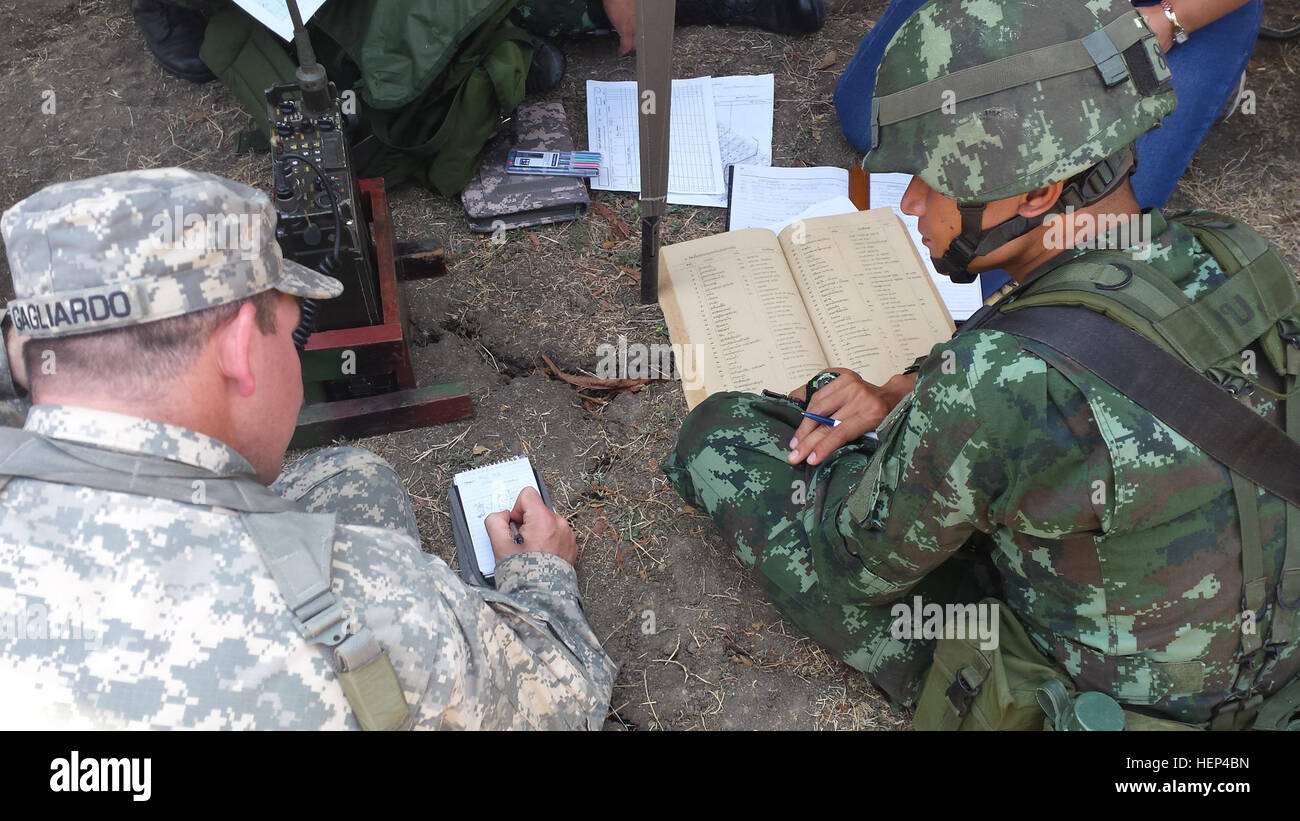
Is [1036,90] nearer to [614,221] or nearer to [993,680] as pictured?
[993,680]

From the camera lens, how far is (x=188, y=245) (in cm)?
145

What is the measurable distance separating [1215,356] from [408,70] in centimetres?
271

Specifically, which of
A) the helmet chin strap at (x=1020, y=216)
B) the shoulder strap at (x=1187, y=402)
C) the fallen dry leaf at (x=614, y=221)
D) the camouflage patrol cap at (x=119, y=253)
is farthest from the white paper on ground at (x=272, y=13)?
the shoulder strap at (x=1187, y=402)

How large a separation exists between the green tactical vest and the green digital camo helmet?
139 centimetres

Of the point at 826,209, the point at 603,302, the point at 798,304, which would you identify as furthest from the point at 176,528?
the point at 826,209

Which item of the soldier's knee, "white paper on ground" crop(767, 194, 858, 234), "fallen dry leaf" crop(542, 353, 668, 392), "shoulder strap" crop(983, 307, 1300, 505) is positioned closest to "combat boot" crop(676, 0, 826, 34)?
"white paper on ground" crop(767, 194, 858, 234)

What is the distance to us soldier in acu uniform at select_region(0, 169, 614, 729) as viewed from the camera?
1299mm

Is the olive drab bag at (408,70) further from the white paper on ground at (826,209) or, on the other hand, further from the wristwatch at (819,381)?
the wristwatch at (819,381)

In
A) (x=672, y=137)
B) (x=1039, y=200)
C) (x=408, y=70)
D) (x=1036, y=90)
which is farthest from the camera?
(x=672, y=137)

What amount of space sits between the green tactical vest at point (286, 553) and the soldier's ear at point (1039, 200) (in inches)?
58.7

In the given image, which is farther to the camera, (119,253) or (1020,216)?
(1020,216)

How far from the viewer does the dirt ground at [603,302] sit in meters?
2.53

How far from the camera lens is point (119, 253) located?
4.61ft

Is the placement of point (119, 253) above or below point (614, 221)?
below
